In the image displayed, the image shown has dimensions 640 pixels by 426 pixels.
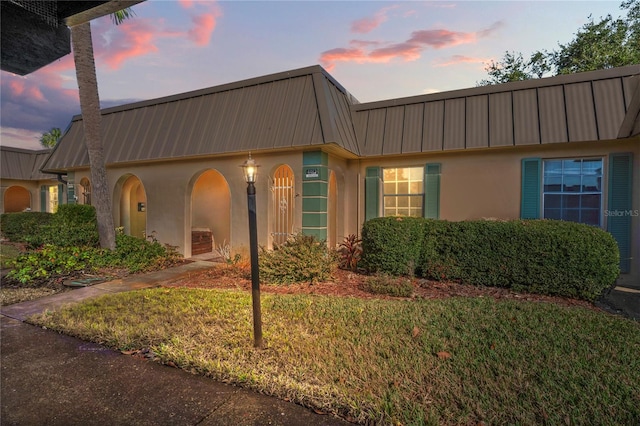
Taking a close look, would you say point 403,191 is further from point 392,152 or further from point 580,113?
point 580,113

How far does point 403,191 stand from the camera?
8.67 meters

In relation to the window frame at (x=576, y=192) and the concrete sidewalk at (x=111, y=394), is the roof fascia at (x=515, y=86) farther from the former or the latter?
the concrete sidewalk at (x=111, y=394)

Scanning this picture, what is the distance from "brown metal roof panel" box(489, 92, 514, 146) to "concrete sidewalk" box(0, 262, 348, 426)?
6981mm

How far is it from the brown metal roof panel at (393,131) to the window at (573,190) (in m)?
3.35

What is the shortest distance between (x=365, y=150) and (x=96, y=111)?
22.9 ft

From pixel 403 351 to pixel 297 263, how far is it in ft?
11.3

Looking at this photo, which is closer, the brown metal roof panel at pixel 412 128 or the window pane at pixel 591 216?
the window pane at pixel 591 216

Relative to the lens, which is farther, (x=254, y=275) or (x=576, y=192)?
(x=576, y=192)

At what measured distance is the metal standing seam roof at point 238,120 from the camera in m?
7.28

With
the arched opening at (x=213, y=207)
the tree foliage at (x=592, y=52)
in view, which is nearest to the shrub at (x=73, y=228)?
the arched opening at (x=213, y=207)

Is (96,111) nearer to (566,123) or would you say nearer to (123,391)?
(123,391)

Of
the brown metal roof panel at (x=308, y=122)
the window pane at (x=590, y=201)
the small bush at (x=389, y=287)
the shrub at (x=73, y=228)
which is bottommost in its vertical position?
the small bush at (x=389, y=287)

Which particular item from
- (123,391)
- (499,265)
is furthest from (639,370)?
(123,391)

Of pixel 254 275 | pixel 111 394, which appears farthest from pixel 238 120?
pixel 111 394
